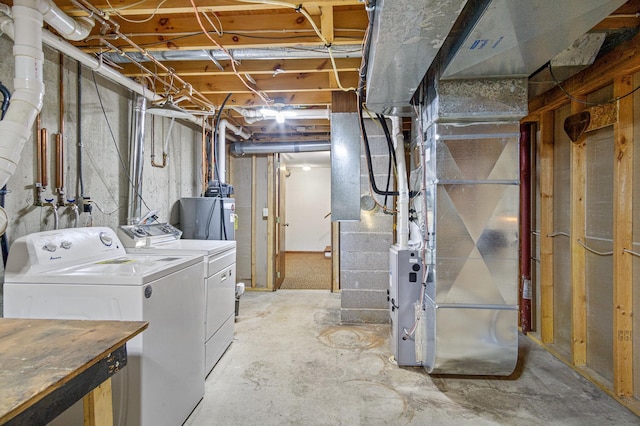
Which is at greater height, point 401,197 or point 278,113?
point 278,113

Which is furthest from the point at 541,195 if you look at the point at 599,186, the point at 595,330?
the point at 595,330

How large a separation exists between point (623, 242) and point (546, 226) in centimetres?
79

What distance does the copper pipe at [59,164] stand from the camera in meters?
1.88

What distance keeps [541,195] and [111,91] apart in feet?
12.4

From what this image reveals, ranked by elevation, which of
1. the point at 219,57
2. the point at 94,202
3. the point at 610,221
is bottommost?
the point at 610,221

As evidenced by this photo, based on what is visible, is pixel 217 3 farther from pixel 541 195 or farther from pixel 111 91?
pixel 541 195

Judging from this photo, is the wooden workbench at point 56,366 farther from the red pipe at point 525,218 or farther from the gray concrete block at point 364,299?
the red pipe at point 525,218

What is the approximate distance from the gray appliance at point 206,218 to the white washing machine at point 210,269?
1.34 ft

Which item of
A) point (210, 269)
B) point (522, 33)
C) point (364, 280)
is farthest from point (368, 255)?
point (522, 33)

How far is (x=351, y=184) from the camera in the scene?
10.3 feet

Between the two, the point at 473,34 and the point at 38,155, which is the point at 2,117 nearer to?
the point at 38,155

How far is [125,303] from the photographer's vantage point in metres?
1.38

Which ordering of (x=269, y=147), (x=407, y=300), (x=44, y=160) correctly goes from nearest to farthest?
(x=44, y=160) < (x=407, y=300) < (x=269, y=147)

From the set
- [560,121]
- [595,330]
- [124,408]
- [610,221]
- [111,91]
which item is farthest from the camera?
[560,121]
